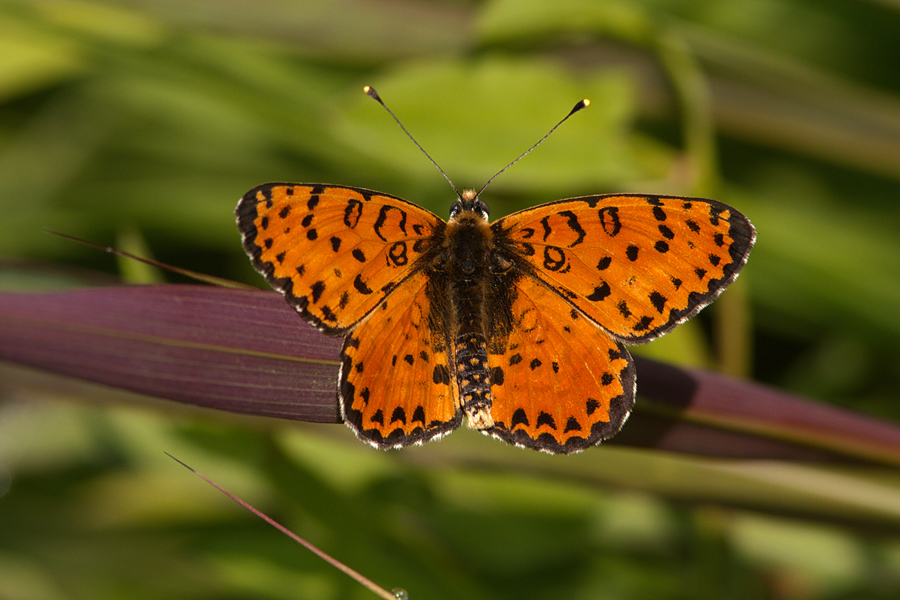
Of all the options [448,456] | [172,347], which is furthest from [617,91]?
[172,347]

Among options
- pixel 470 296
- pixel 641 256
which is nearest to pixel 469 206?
pixel 470 296

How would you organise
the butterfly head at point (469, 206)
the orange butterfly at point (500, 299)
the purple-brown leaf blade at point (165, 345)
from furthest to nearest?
the butterfly head at point (469, 206)
the orange butterfly at point (500, 299)
the purple-brown leaf blade at point (165, 345)

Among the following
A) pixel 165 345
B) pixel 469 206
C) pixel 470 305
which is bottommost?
pixel 165 345

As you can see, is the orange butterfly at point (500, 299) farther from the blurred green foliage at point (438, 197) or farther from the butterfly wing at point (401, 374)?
the blurred green foliage at point (438, 197)

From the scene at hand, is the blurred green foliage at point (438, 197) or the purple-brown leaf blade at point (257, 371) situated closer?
the purple-brown leaf blade at point (257, 371)

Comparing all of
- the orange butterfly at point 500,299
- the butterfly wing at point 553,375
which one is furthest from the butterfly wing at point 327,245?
the butterfly wing at point 553,375

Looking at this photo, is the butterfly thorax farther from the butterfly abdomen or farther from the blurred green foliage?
the blurred green foliage

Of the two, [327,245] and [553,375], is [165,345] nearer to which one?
[327,245]
